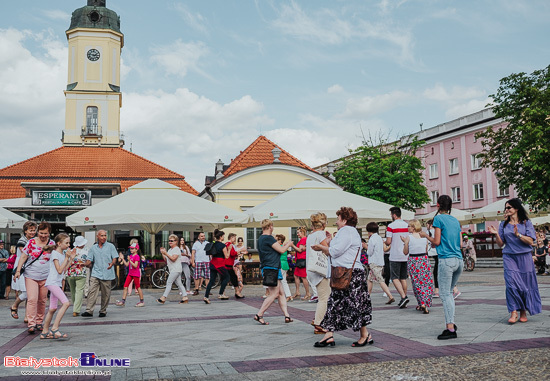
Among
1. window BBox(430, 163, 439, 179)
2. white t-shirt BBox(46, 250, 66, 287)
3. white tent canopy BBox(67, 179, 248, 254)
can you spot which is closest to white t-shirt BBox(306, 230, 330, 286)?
white t-shirt BBox(46, 250, 66, 287)

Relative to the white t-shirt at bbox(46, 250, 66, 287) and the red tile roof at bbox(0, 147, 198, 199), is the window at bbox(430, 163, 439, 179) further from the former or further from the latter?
the white t-shirt at bbox(46, 250, 66, 287)

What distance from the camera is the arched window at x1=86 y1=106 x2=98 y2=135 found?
1889 inches

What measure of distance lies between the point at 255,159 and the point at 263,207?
56.3ft

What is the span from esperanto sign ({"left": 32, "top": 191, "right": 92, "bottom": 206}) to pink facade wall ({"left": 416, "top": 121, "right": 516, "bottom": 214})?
2955cm

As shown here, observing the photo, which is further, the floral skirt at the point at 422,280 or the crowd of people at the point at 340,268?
the floral skirt at the point at 422,280

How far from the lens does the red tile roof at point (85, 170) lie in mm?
36906

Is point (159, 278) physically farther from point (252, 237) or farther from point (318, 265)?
point (318, 265)

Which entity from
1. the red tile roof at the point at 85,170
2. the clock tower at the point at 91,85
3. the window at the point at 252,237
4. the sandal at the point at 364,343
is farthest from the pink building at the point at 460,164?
the sandal at the point at 364,343


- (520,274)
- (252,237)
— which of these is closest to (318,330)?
(520,274)

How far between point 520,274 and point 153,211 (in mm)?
10970

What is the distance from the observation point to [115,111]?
158 feet

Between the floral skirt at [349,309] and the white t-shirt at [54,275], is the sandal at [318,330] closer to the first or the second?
the floral skirt at [349,309]

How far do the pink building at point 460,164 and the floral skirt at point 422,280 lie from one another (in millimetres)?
38650

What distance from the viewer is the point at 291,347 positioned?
297 inches
